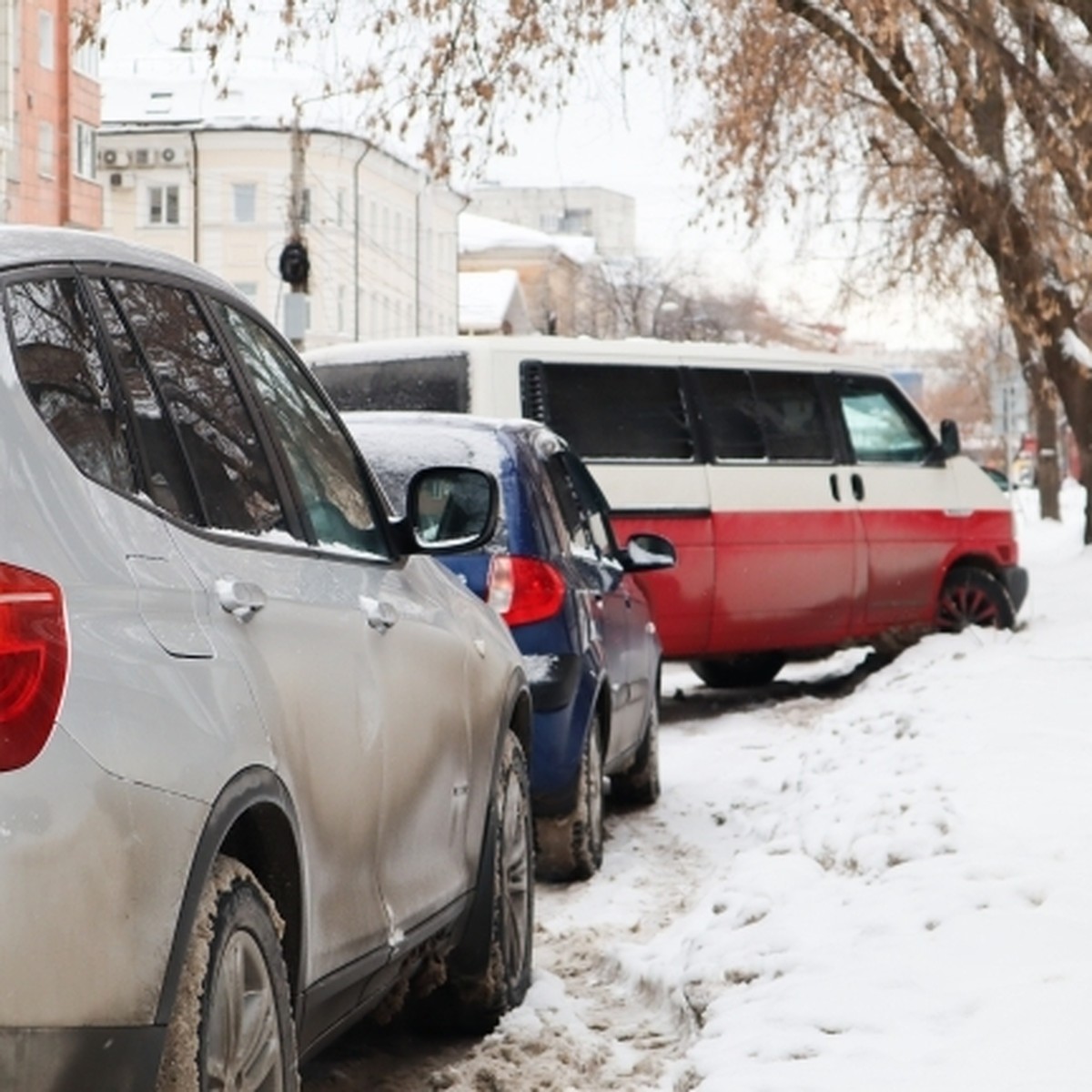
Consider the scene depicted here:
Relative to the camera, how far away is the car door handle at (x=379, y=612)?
15.3ft

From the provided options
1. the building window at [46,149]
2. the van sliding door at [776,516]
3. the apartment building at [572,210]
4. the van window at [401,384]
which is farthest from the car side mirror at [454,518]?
the apartment building at [572,210]

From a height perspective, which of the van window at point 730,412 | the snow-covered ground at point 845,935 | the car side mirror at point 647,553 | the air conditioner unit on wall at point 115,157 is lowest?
the snow-covered ground at point 845,935

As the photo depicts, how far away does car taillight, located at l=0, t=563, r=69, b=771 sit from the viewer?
9.82ft

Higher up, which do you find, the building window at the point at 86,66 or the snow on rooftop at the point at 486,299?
the building window at the point at 86,66

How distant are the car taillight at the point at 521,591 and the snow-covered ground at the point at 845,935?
3.13ft

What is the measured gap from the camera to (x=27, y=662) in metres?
3.03

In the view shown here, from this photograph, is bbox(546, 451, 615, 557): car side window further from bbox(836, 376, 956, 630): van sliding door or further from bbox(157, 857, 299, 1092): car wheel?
bbox(157, 857, 299, 1092): car wheel

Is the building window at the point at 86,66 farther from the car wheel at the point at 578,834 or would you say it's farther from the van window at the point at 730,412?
the car wheel at the point at 578,834

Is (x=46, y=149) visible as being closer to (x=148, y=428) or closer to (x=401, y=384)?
(x=401, y=384)

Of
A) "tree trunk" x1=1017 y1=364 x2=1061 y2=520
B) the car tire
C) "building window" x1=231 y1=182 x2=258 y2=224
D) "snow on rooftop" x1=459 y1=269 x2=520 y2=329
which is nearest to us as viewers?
the car tire

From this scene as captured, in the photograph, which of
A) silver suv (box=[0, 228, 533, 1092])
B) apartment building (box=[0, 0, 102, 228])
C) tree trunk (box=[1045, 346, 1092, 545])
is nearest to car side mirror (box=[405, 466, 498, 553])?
silver suv (box=[0, 228, 533, 1092])

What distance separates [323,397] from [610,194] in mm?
162973

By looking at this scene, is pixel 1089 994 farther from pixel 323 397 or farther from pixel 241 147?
pixel 241 147

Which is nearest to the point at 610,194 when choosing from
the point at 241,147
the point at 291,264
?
the point at 241,147
